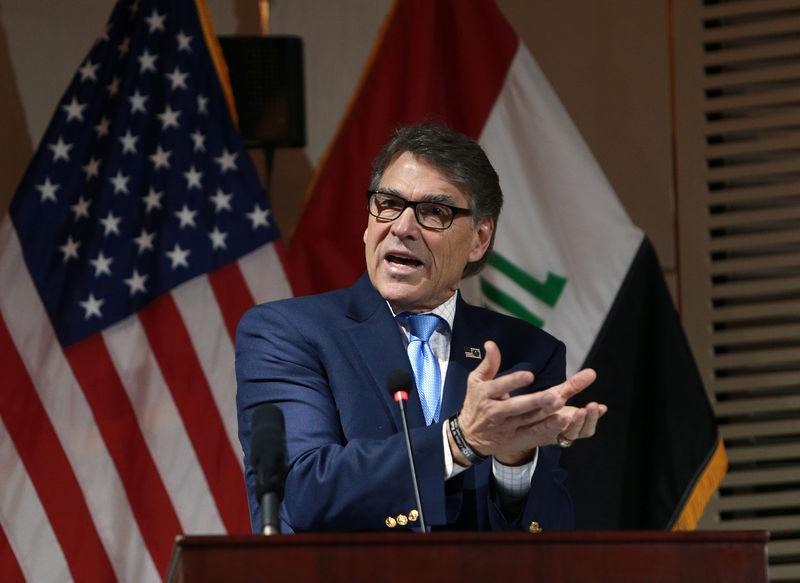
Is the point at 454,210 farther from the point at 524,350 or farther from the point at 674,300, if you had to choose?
the point at 674,300

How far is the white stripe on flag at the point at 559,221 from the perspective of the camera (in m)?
4.64

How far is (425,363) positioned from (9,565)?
7.40 ft

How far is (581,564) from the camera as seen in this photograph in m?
1.70

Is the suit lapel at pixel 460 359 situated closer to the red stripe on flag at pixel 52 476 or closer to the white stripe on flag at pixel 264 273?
the white stripe on flag at pixel 264 273

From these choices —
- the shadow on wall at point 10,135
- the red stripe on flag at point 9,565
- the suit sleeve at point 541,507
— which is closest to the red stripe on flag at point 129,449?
the red stripe on flag at point 9,565

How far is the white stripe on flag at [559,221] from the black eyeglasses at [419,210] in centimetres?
183

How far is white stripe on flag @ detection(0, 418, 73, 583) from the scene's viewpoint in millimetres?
4203

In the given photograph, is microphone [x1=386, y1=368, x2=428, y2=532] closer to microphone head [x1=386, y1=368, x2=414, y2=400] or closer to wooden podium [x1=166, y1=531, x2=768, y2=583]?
microphone head [x1=386, y1=368, x2=414, y2=400]

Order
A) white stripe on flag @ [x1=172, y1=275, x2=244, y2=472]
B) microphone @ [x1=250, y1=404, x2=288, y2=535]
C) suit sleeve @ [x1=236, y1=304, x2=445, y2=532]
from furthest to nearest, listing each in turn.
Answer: white stripe on flag @ [x1=172, y1=275, x2=244, y2=472] → suit sleeve @ [x1=236, y1=304, x2=445, y2=532] → microphone @ [x1=250, y1=404, x2=288, y2=535]

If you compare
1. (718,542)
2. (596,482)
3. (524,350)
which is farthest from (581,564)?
(596,482)

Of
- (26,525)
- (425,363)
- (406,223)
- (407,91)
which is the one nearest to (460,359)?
(425,363)

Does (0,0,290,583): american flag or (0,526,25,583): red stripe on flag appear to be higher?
(0,0,290,583): american flag

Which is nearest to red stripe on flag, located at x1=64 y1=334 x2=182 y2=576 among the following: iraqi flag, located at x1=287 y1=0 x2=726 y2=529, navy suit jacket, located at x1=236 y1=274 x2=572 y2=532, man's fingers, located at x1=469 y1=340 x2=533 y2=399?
iraqi flag, located at x1=287 y1=0 x2=726 y2=529

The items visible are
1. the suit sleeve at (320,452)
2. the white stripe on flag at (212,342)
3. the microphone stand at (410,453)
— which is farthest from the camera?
the white stripe on flag at (212,342)
